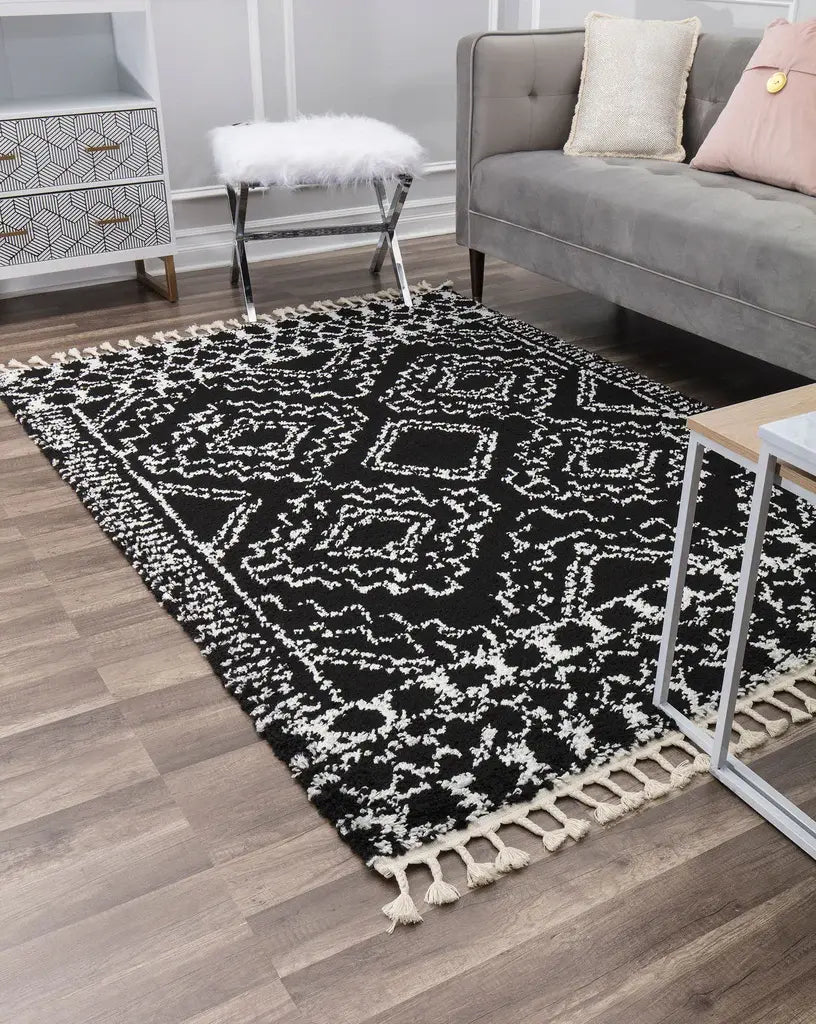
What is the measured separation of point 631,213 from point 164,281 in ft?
5.56

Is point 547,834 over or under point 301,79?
under

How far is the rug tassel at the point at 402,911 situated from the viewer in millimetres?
1269

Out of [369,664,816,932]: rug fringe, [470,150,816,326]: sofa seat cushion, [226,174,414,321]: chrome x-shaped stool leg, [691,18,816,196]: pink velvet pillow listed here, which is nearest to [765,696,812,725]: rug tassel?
[369,664,816,932]: rug fringe

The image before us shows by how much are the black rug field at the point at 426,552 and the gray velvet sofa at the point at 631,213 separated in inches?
10.0

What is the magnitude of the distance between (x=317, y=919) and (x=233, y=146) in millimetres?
2499

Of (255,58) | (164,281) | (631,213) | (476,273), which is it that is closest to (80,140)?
(164,281)

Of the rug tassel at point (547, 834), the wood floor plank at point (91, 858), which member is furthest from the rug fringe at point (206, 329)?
the rug tassel at point (547, 834)

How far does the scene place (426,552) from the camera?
2.03m

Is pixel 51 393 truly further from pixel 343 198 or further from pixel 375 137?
pixel 343 198

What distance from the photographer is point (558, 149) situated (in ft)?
11.0

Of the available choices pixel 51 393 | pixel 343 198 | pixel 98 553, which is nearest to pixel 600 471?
pixel 98 553

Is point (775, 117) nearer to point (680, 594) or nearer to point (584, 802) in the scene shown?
point (680, 594)

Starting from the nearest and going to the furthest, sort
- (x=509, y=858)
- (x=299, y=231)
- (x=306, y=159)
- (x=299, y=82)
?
(x=509, y=858), (x=306, y=159), (x=299, y=231), (x=299, y=82)

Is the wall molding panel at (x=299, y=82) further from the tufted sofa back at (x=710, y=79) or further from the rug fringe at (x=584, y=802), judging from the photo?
the rug fringe at (x=584, y=802)
